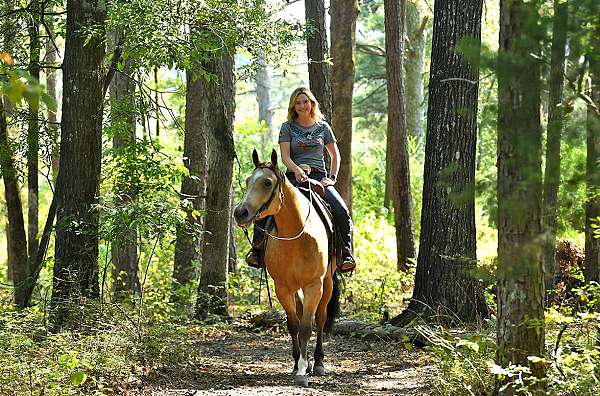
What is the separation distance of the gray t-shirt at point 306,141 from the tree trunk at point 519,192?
4.78 m

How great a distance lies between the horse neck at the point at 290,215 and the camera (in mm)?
9219

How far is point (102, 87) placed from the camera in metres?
11.1

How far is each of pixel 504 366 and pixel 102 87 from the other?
6.91 m

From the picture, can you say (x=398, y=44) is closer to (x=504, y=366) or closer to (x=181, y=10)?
(x=181, y=10)

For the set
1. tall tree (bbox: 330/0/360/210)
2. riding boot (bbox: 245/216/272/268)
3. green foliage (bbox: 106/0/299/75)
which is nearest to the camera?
riding boot (bbox: 245/216/272/268)

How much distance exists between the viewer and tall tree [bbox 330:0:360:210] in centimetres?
1711

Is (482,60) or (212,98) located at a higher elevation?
(212,98)

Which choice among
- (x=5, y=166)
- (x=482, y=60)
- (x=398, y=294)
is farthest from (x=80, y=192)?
(x=398, y=294)

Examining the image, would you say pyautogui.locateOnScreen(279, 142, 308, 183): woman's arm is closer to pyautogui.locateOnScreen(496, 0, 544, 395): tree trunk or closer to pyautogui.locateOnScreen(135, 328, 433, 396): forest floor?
pyautogui.locateOnScreen(135, 328, 433, 396): forest floor

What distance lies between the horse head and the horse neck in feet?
0.53

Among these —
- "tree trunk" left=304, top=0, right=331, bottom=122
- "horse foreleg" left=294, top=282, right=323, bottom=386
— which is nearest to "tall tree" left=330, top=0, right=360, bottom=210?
"tree trunk" left=304, top=0, right=331, bottom=122

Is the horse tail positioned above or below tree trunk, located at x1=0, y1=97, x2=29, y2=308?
below

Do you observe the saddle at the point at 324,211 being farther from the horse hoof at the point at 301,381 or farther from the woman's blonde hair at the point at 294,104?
the horse hoof at the point at 301,381

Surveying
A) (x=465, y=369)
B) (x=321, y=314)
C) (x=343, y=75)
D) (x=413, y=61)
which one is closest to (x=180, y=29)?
(x=321, y=314)
